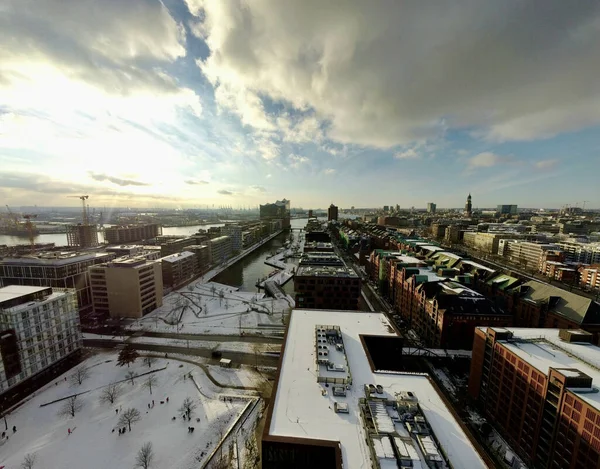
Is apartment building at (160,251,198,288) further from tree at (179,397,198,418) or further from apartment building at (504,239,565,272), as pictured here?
apartment building at (504,239,565,272)

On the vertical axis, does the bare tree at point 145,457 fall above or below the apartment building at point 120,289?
below

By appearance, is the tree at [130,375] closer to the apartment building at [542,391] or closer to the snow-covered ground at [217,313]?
the snow-covered ground at [217,313]

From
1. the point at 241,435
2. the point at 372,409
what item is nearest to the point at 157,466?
the point at 241,435

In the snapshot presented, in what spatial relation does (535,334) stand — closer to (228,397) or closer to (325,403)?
(325,403)

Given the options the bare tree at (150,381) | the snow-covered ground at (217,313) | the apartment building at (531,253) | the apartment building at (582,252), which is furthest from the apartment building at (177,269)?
the apartment building at (582,252)

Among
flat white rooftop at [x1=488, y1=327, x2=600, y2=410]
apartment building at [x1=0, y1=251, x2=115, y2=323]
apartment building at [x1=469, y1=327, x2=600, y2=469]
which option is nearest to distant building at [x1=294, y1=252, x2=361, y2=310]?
apartment building at [x1=469, y1=327, x2=600, y2=469]

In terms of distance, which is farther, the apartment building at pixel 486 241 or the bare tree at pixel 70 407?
the apartment building at pixel 486 241

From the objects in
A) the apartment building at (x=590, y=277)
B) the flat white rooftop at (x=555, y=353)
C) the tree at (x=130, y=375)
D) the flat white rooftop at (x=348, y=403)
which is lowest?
the tree at (x=130, y=375)
